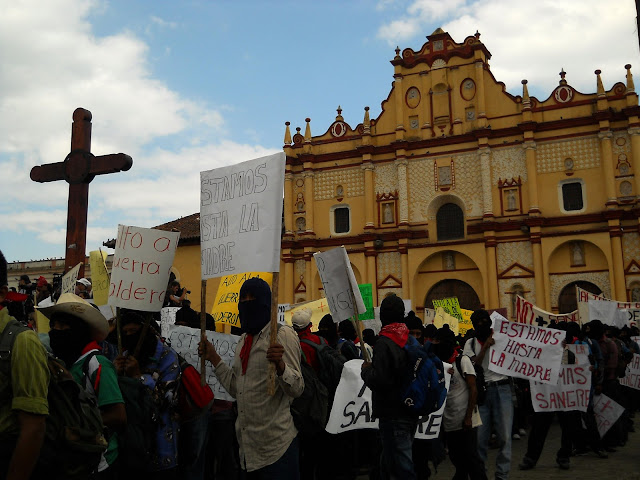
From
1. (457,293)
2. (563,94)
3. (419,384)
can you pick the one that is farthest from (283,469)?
(563,94)

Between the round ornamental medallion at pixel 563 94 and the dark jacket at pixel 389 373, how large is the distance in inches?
1001

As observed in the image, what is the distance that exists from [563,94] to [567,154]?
2.81 meters

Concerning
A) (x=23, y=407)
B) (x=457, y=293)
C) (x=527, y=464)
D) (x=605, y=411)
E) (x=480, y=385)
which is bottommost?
(x=527, y=464)

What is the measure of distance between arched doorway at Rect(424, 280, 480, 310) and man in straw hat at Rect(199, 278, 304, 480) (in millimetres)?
24222

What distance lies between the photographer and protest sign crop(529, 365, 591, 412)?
8305 millimetres

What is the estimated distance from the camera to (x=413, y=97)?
30188 mm

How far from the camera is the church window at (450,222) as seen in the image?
28.3 meters

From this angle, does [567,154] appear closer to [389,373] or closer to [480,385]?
[480,385]

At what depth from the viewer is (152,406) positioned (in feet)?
13.0

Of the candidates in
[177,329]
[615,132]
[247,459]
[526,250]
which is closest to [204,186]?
[177,329]

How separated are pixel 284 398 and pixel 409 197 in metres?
25.3

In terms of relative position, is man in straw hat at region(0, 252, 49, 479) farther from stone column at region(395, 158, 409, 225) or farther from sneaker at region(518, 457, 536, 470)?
stone column at region(395, 158, 409, 225)

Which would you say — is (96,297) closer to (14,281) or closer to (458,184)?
(458,184)

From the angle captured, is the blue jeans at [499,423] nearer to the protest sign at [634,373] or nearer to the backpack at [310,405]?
the backpack at [310,405]
